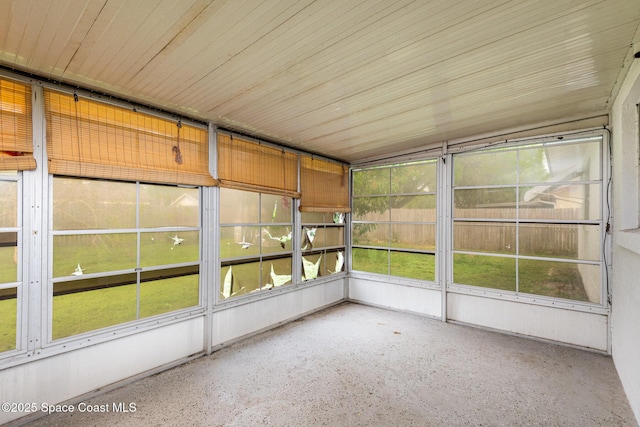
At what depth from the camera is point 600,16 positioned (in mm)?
1562

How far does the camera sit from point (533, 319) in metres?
3.55

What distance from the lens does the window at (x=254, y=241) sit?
345 centimetres

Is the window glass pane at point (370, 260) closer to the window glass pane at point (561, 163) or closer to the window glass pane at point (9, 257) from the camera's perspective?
the window glass pane at point (561, 163)

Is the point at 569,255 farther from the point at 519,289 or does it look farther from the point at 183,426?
the point at 183,426

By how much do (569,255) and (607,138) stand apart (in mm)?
1452

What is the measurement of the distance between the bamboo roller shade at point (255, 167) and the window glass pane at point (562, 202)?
129 inches

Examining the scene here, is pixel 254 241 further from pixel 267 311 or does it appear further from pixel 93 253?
pixel 93 253

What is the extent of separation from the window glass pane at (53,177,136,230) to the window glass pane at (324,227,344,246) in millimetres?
3118

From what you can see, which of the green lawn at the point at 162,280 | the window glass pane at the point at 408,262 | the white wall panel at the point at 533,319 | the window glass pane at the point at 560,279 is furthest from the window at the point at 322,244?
the window glass pane at the point at 560,279

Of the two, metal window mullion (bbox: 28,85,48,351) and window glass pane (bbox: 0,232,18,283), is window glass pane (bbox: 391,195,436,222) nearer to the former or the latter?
metal window mullion (bbox: 28,85,48,351)

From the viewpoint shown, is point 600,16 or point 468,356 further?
point 468,356

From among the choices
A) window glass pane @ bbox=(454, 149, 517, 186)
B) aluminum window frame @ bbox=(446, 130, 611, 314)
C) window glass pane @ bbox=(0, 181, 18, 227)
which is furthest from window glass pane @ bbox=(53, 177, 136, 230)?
window glass pane @ bbox=(454, 149, 517, 186)

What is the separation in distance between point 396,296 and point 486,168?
2565 mm

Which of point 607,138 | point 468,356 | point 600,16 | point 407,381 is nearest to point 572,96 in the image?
point 607,138
